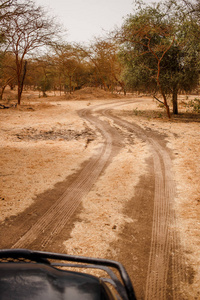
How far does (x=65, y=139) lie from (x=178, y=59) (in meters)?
9.31

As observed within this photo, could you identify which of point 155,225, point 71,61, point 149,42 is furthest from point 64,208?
point 71,61

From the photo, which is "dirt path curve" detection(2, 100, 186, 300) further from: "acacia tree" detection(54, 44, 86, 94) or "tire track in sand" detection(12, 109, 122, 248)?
"acacia tree" detection(54, 44, 86, 94)

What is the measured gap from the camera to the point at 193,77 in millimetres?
12688

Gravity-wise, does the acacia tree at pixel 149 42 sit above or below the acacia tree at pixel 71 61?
below

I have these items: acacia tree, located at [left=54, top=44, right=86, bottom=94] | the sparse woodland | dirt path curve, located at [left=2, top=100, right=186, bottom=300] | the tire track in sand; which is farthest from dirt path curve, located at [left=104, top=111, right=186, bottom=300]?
acacia tree, located at [left=54, top=44, right=86, bottom=94]

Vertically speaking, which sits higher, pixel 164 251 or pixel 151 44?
pixel 151 44

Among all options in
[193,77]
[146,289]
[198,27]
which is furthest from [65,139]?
[193,77]

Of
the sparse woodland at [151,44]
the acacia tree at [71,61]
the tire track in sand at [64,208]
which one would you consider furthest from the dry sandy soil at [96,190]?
the acacia tree at [71,61]

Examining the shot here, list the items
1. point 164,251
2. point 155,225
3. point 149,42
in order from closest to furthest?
1. point 164,251
2. point 155,225
3. point 149,42

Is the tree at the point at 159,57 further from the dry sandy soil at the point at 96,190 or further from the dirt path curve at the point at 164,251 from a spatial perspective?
the dirt path curve at the point at 164,251

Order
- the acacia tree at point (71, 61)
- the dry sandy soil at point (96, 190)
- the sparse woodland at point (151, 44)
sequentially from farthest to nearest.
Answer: the acacia tree at point (71, 61)
the sparse woodland at point (151, 44)
the dry sandy soil at point (96, 190)

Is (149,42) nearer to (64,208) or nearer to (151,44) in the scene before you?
(151,44)

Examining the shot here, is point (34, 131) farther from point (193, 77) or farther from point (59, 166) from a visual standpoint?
point (193, 77)

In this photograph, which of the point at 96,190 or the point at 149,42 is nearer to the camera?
the point at 96,190
